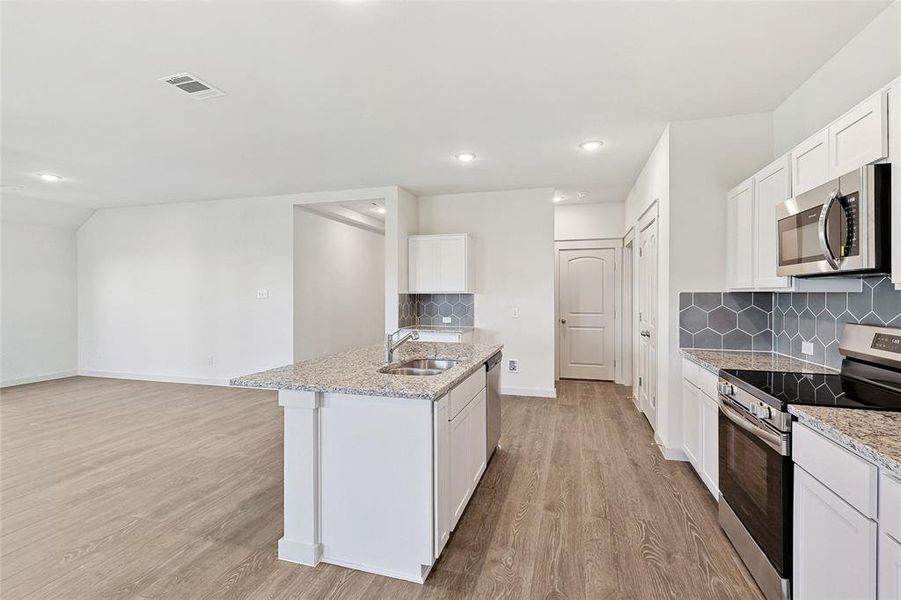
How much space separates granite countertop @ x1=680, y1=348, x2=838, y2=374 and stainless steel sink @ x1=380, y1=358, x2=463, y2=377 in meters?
1.55

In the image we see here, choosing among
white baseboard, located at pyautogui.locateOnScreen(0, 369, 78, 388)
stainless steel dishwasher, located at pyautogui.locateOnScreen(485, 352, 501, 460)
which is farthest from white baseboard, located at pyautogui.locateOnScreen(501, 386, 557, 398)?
white baseboard, located at pyautogui.locateOnScreen(0, 369, 78, 388)

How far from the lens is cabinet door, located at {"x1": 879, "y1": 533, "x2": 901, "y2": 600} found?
42.0 inches

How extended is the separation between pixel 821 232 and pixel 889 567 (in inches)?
48.7

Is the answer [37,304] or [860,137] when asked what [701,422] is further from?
[37,304]

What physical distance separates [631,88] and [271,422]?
425cm

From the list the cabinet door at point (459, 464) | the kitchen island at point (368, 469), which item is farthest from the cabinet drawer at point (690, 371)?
the kitchen island at point (368, 469)

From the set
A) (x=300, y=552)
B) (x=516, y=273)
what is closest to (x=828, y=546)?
(x=300, y=552)

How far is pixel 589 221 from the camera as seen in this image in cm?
598

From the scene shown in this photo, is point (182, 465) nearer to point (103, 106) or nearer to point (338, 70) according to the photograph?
point (103, 106)

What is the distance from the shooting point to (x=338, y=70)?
240cm

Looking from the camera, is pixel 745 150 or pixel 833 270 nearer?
pixel 833 270

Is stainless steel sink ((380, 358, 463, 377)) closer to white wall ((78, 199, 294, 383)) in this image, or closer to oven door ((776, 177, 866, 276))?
oven door ((776, 177, 866, 276))

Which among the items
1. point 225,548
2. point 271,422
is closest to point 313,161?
point 271,422

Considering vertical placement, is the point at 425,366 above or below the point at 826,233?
below
